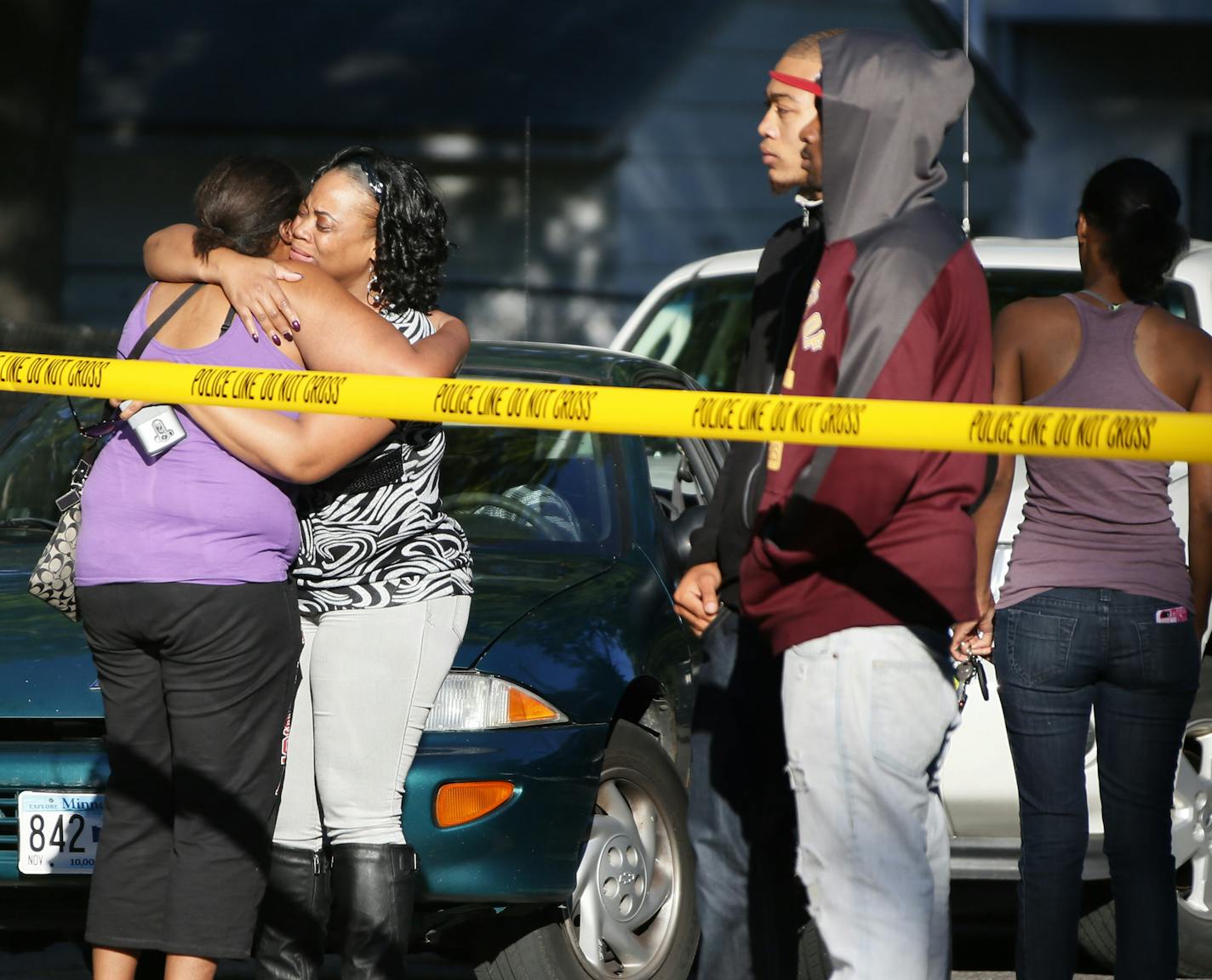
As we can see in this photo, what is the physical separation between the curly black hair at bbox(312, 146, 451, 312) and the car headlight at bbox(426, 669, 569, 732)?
3.20 feet

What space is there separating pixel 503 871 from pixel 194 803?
3.03 feet

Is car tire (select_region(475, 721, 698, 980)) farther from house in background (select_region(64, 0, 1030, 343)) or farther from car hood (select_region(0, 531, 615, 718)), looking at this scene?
house in background (select_region(64, 0, 1030, 343))

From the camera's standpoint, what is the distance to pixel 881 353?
315 cm

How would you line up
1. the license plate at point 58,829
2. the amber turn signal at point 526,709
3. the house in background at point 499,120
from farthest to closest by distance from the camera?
1. the house in background at point 499,120
2. the amber turn signal at point 526,709
3. the license plate at point 58,829

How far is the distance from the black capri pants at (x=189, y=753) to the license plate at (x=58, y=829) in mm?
560

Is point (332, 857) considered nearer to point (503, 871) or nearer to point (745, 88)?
point (503, 871)

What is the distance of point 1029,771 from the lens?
4281mm

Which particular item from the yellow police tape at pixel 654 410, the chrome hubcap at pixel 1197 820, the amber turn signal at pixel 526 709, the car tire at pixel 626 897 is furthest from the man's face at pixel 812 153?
the chrome hubcap at pixel 1197 820

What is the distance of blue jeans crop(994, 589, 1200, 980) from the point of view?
422cm

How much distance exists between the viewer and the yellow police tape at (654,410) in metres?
2.85

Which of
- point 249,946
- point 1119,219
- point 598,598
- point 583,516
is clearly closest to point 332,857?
point 249,946

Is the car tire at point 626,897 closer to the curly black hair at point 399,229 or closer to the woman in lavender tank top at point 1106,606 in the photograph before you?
the woman in lavender tank top at point 1106,606

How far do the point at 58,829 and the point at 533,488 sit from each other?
5.50 feet

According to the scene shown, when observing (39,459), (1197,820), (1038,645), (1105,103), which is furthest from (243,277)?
(1105,103)
